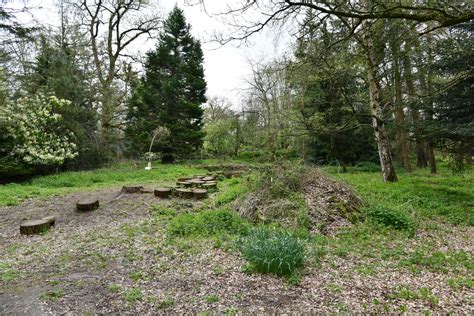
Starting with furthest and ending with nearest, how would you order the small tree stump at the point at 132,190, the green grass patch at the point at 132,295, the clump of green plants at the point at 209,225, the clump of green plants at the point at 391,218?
the small tree stump at the point at 132,190
the clump of green plants at the point at 391,218
the clump of green plants at the point at 209,225
the green grass patch at the point at 132,295

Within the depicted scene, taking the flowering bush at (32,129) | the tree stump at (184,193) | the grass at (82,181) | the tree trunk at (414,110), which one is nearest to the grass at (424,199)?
the tree trunk at (414,110)

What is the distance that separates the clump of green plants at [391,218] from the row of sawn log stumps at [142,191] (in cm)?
391

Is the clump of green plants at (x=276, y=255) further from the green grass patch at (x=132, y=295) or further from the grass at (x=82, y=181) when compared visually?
the grass at (x=82, y=181)

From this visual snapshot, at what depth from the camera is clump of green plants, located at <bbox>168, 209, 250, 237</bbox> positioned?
175 inches

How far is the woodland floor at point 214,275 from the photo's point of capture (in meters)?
2.48

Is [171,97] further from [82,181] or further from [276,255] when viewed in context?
[276,255]

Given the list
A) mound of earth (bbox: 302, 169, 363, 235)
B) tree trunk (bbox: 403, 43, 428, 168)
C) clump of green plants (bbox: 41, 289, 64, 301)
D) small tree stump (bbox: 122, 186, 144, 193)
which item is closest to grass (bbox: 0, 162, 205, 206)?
small tree stump (bbox: 122, 186, 144, 193)

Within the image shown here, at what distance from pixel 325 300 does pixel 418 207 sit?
4.42m

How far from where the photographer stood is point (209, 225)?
465 centimetres

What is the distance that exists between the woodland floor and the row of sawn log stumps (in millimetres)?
216

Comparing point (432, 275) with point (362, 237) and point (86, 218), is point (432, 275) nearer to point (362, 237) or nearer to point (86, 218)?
point (362, 237)

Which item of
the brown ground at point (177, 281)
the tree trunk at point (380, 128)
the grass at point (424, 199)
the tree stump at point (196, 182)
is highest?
the tree trunk at point (380, 128)

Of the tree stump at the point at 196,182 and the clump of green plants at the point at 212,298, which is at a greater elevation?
the tree stump at the point at 196,182

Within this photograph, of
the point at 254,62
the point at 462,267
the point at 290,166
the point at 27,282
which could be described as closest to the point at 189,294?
the point at 27,282
